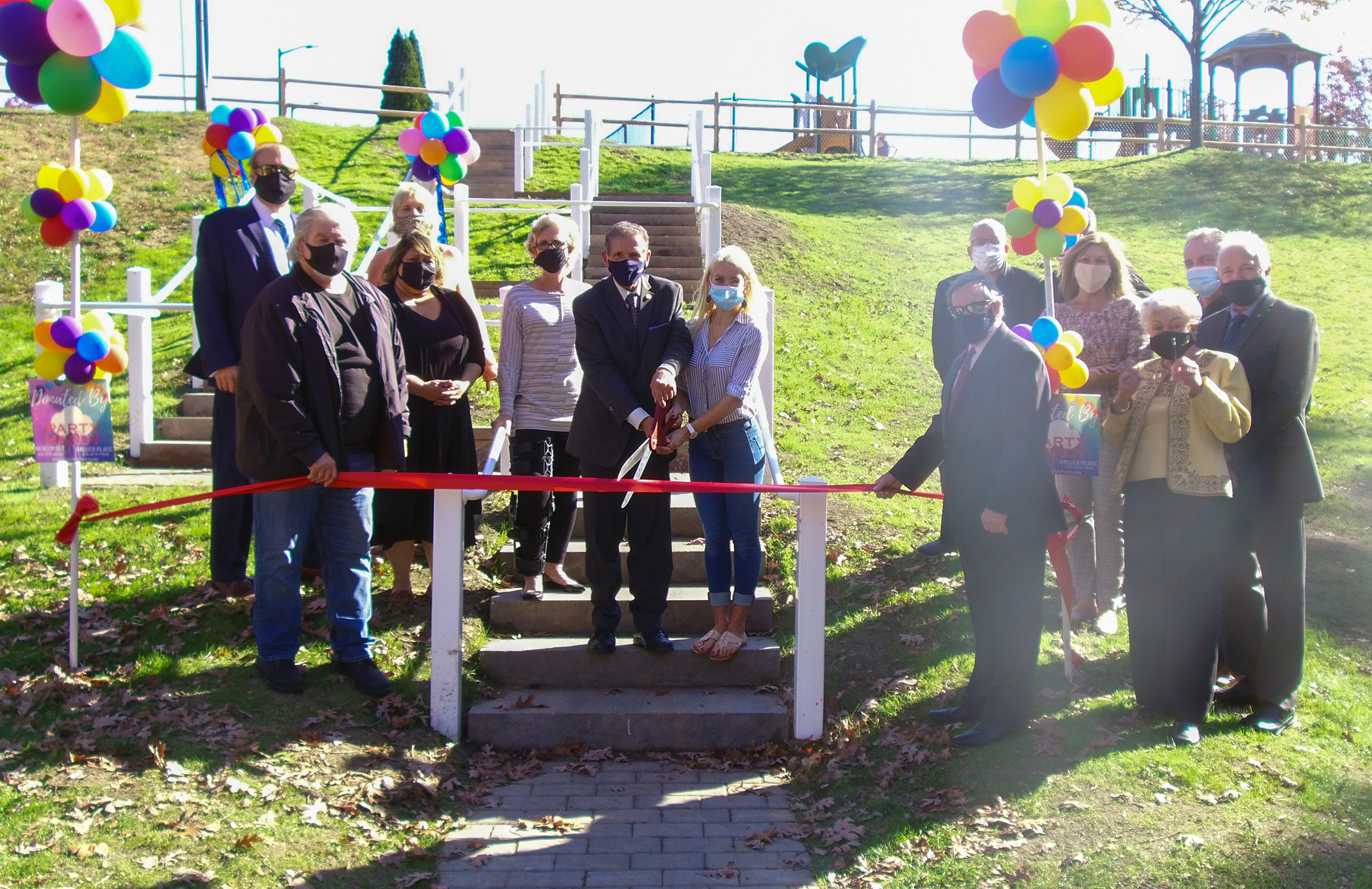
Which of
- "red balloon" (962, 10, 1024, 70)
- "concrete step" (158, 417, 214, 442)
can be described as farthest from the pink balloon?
"concrete step" (158, 417, 214, 442)

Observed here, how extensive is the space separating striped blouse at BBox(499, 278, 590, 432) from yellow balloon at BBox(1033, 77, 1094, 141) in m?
2.51

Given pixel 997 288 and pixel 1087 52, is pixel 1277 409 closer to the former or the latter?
pixel 1087 52

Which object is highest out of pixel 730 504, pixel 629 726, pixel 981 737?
pixel 730 504

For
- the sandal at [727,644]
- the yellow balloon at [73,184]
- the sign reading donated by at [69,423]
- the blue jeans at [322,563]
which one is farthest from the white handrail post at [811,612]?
the yellow balloon at [73,184]

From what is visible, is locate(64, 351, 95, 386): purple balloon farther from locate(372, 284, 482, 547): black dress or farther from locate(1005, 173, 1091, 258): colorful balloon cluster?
locate(1005, 173, 1091, 258): colorful balloon cluster

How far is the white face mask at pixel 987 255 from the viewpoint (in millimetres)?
5816

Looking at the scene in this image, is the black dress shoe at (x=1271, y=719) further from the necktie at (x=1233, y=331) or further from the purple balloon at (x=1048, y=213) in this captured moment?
the purple balloon at (x=1048, y=213)

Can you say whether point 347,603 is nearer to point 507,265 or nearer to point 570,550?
point 570,550

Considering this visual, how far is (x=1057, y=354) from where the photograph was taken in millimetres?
4953

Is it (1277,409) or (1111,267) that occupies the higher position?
(1111,267)

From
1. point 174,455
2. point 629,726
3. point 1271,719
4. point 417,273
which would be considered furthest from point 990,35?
point 174,455

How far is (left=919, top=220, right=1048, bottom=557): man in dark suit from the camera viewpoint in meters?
5.87

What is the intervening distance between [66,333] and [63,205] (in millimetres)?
624

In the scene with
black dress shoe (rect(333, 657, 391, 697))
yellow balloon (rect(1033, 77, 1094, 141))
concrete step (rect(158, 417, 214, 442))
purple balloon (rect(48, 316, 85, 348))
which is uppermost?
yellow balloon (rect(1033, 77, 1094, 141))
